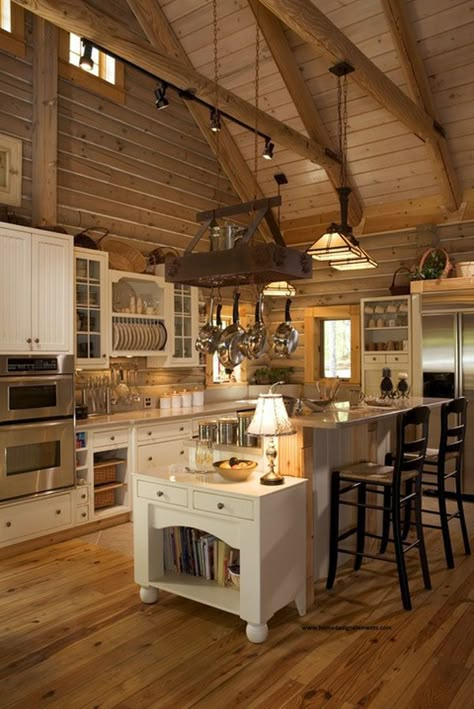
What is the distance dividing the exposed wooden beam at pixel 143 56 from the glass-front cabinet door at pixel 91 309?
5.21ft

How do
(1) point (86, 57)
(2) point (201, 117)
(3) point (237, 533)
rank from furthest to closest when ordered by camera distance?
1. (2) point (201, 117)
2. (1) point (86, 57)
3. (3) point (237, 533)

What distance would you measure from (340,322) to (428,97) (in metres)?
2.97

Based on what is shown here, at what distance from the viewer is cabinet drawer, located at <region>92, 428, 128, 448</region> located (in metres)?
4.83

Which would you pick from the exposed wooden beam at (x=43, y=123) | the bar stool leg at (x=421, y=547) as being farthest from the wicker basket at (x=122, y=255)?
the bar stool leg at (x=421, y=547)

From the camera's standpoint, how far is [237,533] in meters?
3.00

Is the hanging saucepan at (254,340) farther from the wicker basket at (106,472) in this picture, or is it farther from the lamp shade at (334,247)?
the wicker basket at (106,472)

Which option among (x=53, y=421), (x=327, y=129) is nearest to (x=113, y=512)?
(x=53, y=421)

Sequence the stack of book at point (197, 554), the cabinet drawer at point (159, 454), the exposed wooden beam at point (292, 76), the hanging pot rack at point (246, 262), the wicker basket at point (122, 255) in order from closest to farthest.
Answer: the hanging pot rack at point (246, 262) < the stack of book at point (197, 554) < the cabinet drawer at point (159, 454) < the exposed wooden beam at point (292, 76) < the wicker basket at point (122, 255)

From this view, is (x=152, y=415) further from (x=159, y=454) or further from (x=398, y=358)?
(x=398, y=358)

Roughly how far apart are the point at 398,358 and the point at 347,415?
2.83 m

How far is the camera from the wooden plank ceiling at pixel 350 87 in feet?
15.8

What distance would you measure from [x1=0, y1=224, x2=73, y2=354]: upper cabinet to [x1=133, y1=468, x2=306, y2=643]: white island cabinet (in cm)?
156

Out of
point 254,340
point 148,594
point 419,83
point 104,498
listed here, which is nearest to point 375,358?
point 419,83

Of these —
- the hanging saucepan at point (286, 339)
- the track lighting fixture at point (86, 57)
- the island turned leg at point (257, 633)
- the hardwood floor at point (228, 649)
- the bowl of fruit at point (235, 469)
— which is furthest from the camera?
the track lighting fixture at point (86, 57)
